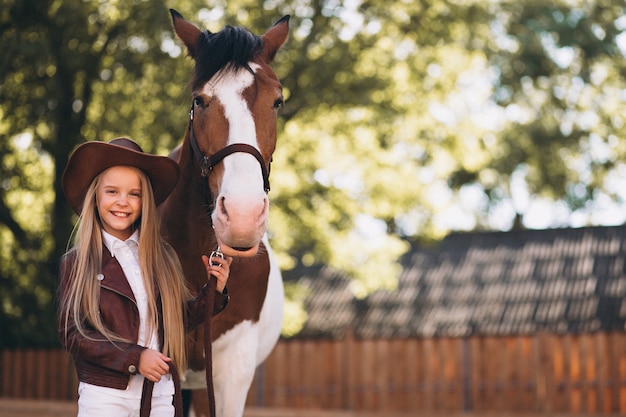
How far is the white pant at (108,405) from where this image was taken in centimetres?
281

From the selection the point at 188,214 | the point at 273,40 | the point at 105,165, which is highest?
the point at 273,40

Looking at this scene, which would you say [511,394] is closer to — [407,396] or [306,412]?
[407,396]

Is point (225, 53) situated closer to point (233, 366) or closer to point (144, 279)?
point (144, 279)

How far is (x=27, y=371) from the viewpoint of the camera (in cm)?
1266

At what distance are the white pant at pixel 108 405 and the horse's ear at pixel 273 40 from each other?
54.7 inches

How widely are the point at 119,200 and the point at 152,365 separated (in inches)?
24.0

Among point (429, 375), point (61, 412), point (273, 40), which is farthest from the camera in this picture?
point (429, 375)

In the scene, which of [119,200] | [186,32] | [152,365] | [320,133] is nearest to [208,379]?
[152,365]

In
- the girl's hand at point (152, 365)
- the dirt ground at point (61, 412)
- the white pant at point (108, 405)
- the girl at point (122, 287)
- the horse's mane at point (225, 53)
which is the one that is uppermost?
the horse's mane at point (225, 53)

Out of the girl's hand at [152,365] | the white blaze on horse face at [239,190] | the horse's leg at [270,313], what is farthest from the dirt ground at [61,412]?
the white blaze on horse face at [239,190]

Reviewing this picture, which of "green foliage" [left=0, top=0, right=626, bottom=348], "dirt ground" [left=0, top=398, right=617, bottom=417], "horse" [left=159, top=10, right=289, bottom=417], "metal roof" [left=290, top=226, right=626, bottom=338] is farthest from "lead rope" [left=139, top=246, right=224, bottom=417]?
"metal roof" [left=290, top=226, right=626, bottom=338]

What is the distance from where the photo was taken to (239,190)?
2.70 m

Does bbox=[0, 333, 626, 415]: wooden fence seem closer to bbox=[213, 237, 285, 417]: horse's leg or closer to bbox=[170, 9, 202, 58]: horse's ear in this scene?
bbox=[213, 237, 285, 417]: horse's leg

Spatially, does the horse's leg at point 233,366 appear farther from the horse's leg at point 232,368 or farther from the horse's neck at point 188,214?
the horse's neck at point 188,214
